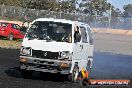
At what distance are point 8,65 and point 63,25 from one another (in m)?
4.27

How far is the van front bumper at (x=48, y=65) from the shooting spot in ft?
48.4

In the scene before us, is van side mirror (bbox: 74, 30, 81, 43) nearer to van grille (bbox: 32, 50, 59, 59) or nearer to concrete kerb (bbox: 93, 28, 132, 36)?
van grille (bbox: 32, 50, 59, 59)

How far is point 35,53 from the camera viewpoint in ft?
48.9

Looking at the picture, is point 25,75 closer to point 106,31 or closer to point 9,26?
point 9,26

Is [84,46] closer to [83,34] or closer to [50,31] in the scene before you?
[83,34]

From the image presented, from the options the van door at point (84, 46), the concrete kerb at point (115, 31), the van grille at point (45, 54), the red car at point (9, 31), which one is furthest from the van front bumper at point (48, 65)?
the concrete kerb at point (115, 31)

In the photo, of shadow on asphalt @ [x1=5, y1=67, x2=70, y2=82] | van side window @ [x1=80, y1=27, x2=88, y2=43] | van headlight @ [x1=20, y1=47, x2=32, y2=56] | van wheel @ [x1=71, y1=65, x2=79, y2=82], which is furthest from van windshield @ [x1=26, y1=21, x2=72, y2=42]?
shadow on asphalt @ [x1=5, y1=67, x2=70, y2=82]

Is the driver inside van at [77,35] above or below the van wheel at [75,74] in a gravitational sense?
above

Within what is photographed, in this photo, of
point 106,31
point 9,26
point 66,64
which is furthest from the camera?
point 106,31

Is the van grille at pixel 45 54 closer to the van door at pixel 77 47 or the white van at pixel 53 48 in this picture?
the white van at pixel 53 48

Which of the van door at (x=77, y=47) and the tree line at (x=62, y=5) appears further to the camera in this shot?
the tree line at (x=62, y=5)

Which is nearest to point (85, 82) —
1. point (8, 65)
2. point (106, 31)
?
point (8, 65)

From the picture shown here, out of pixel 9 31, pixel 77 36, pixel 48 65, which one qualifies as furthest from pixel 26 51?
pixel 9 31

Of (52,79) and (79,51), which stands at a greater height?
(79,51)
